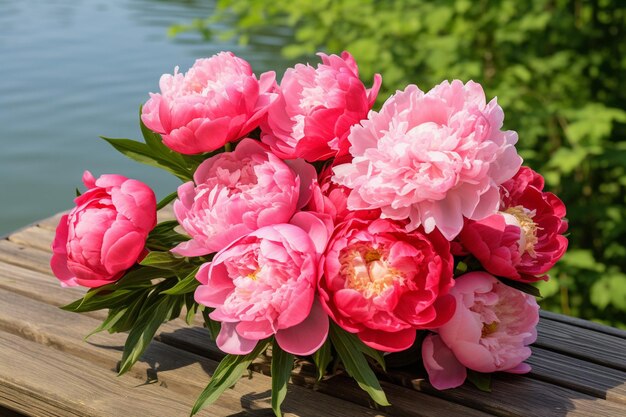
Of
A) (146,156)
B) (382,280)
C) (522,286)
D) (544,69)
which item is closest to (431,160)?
(382,280)

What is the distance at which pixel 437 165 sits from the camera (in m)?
0.97

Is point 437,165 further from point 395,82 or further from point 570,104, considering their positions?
point 570,104

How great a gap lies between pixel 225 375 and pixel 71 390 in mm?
286

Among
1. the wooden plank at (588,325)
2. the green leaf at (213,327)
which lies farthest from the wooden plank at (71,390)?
the wooden plank at (588,325)

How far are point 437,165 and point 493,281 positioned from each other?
0.22 m

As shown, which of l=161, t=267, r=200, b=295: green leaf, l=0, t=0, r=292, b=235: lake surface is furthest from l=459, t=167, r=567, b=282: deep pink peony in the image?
l=0, t=0, r=292, b=235: lake surface

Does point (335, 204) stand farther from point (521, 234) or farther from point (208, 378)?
point (208, 378)

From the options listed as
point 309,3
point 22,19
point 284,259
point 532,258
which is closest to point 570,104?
point 309,3

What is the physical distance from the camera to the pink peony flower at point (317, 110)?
42.1 inches

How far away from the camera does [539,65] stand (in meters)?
2.83

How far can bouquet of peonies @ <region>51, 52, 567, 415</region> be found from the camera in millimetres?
994

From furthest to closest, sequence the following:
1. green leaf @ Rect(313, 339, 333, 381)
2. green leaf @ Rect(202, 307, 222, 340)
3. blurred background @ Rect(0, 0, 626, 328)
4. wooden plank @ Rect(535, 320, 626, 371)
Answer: blurred background @ Rect(0, 0, 626, 328) < wooden plank @ Rect(535, 320, 626, 371) < green leaf @ Rect(202, 307, 222, 340) < green leaf @ Rect(313, 339, 333, 381)

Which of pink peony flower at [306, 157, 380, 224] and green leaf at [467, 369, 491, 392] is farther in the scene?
green leaf at [467, 369, 491, 392]

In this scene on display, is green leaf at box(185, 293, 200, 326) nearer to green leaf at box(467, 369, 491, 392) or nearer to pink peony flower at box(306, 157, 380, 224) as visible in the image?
pink peony flower at box(306, 157, 380, 224)
